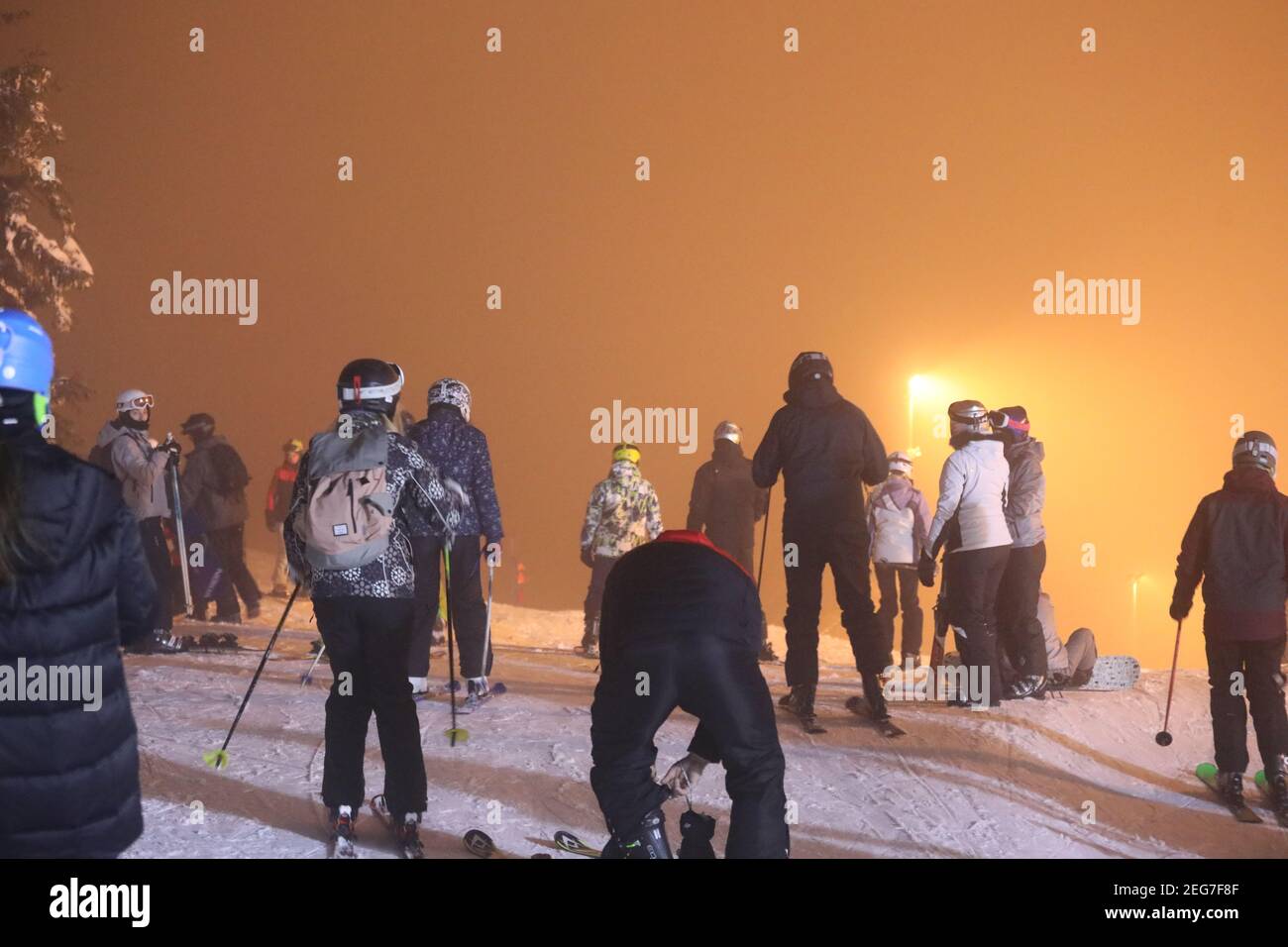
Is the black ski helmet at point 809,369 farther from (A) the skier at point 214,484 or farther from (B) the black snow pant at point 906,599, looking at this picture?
(A) the skier at point 214,484

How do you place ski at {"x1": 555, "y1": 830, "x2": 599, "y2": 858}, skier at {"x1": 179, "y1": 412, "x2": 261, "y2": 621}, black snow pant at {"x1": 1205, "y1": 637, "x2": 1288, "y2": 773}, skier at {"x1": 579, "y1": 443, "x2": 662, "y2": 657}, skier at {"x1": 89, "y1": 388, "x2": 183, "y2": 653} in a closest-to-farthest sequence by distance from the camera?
ski at {"x1": 555, "y1": 830, "x2": 599, "y2": 858} → black snow pant at {"x1": 1205, "y1": 637, "x2": 1288, "y2": 773} → skier at {"x1": 89, "y1": 388, "x2": 183, "y2": 653} → skier at {"x1": 579, "y1": 443, "x2": 662, "y2": 657} → skier at {"x1": 179, "y1": 412, "x2": 261, "y2": 621}

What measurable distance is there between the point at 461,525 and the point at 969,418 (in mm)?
Result: 3694

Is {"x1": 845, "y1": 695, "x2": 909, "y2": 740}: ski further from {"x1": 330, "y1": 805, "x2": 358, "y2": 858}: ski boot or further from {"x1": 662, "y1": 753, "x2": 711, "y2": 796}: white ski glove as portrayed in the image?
{"x1": 330, "y1": 805, "x2": 358, "y2": 858}: ski boot

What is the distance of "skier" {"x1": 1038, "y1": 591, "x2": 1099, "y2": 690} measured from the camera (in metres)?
9.27

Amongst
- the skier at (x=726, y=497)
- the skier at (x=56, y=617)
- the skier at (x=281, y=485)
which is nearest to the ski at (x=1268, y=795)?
the skier at (x=726, y=497)

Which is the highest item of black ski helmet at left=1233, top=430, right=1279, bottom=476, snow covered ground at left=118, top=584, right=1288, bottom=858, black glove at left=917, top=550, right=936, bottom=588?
black ski helmet at left=1233, top=430, right=1279, bottom=476

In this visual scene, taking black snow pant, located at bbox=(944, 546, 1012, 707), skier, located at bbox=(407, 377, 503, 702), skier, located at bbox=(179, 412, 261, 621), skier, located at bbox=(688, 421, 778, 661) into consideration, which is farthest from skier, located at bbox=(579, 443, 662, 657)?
skier, located at bbox=(179, 412, 261, 621)

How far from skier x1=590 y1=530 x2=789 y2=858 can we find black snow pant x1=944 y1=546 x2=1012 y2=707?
170 inches

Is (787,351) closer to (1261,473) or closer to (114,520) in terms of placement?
(1261,473)

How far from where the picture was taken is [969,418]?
26.8 ft

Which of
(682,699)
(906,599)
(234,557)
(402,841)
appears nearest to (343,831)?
(402,841)

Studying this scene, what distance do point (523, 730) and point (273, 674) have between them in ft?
8.89

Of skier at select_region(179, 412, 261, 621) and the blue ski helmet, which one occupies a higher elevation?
the blue ski helmet

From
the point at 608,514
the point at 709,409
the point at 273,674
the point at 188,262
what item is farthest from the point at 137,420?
the point at 709,409
